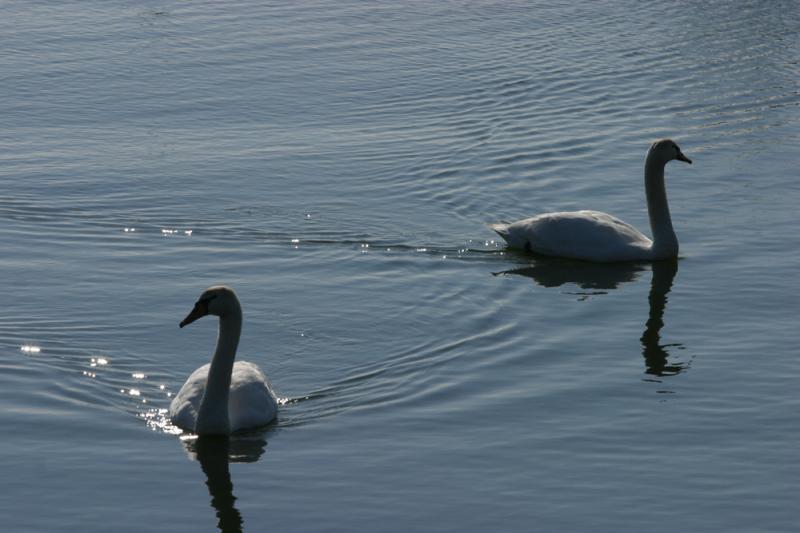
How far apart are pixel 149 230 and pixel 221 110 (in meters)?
6.32

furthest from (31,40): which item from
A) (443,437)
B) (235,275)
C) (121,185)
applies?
(443,437)

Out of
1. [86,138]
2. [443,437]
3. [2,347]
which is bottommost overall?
[443,437]

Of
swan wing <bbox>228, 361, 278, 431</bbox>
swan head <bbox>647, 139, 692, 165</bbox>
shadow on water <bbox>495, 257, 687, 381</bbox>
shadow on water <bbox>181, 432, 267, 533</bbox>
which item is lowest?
shadow on water <bbox>181, 432, 267, 533</bbox>

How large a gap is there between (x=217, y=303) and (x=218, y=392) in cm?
79

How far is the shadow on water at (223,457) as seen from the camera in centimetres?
1231

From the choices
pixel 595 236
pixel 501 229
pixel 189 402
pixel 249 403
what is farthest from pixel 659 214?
pixel 189 402

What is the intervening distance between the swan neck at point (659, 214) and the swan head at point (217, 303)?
23.1 ft

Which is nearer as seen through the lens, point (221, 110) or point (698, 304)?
point (698, 304)

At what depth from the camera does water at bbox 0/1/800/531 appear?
1252 cm

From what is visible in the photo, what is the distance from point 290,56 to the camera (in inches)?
1182

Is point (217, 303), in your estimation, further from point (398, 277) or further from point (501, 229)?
point (501, 229)

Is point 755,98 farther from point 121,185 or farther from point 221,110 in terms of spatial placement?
point 121,185

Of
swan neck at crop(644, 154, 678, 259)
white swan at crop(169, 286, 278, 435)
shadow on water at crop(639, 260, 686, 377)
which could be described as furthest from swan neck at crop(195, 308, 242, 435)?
swan neck at crop(644, 154, 678, 259)

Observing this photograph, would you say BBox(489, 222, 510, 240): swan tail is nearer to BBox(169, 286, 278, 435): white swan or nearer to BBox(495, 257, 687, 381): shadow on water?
BBox(495, 257, 687, 381): shadow on water
